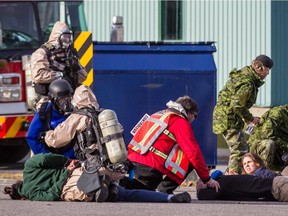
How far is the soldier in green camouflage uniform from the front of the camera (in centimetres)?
1353

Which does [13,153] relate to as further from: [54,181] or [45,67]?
[54,181]

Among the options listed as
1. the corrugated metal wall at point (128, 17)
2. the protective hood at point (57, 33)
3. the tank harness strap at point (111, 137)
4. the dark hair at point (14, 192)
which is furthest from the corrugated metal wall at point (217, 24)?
the tank harness strap at point (111, 137)

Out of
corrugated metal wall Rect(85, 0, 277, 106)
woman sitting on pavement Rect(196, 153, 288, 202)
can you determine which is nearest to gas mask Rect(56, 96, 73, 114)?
woman sitting on pavement Rect(196, 153, 288, 202)

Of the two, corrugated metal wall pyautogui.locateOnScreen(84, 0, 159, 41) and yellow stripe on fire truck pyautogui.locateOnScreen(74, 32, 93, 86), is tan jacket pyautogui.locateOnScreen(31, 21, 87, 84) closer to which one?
yellow stripe on fire truck pyautogui.locateOnScreen(74, 32, 93, 86)

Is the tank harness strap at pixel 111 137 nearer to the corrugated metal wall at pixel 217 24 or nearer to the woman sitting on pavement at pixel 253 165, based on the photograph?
the woman sitting on pavement at pixel 253 165

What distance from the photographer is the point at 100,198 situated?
34.7 ft

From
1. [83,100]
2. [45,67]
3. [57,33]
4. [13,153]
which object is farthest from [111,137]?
[13,153]

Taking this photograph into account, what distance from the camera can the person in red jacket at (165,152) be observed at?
36.9 ft

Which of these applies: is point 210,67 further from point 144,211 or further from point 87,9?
point 87,9

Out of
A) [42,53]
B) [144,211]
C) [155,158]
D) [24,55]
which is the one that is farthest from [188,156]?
[24,55]

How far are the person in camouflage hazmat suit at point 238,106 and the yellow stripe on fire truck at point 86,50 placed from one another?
1707mm

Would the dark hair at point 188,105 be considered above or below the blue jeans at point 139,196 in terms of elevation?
above

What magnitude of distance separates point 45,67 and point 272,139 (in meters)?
2.82

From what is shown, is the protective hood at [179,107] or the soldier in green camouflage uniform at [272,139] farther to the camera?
the soldier in green camouflage uniform at [272,139]
